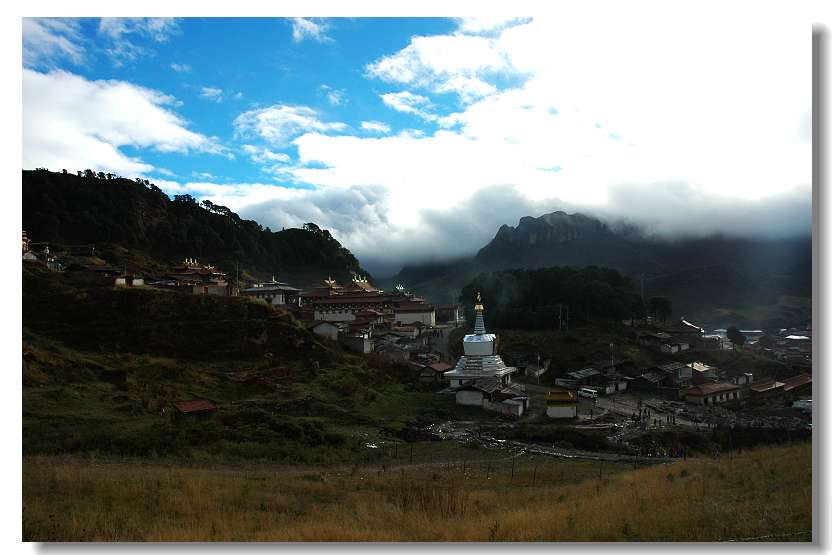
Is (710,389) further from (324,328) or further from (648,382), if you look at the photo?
(324,328)

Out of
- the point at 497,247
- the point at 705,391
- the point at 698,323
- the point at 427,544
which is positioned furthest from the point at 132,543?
the point at 497,247

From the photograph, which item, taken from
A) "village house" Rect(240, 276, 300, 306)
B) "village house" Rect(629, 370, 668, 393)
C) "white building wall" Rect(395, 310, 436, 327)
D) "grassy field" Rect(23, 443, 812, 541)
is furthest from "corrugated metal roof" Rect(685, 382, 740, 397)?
"village house" Rect(240, 276, 300, 306)

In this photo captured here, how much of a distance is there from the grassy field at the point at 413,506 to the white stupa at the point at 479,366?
1769cm

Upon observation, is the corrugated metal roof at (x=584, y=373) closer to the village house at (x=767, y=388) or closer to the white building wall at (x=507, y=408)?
the village house at (x=767, y=388)

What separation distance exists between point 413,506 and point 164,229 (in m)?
76.8

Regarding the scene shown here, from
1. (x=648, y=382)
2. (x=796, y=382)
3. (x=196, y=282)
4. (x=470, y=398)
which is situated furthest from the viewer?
(x=196, y=282)

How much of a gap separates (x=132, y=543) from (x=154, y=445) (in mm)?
8556

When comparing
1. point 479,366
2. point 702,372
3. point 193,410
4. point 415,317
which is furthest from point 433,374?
point 415,317

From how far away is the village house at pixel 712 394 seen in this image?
2922cm

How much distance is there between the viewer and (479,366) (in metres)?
30.2

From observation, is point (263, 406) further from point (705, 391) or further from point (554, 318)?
point (554, 318)

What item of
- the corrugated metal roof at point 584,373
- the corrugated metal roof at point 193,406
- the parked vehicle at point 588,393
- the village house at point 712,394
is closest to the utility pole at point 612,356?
the corrugated metal roof at point 584,373

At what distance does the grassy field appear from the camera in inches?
274

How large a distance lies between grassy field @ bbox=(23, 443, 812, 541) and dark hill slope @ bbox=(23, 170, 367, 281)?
6597cm
